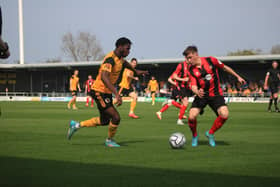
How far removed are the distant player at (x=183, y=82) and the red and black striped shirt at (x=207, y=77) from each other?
193 inches

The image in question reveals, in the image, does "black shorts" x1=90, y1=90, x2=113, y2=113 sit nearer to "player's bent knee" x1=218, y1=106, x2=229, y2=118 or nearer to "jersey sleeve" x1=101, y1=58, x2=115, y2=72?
"jersey sleeve" x1=101, y1=58, x2=115, y2=72

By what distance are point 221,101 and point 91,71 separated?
4976 cm

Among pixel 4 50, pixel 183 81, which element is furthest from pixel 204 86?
pixel 183 81

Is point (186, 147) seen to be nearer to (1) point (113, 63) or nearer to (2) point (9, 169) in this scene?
(1) point (113, 63)

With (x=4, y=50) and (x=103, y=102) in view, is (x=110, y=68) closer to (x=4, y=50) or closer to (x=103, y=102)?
(x=103, y=102)

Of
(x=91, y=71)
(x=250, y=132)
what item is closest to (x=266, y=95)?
(x=91, y=71)

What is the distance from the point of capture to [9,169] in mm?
6715

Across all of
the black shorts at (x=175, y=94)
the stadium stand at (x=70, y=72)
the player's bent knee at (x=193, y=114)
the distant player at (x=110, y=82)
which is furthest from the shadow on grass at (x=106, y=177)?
the stadium stand at (x=70, y=72)

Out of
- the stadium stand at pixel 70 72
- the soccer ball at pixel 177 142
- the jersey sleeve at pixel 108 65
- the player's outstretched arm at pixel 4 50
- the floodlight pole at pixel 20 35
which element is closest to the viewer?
the player's outstretched arm at pixel 4 50

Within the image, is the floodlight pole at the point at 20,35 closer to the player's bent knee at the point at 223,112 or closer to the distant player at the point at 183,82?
the distant player at the point at 183,82

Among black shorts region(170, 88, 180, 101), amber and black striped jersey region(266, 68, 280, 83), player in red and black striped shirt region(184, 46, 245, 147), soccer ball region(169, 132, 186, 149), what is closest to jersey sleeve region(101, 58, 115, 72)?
player in red and black striped shirt region(184, 46, 245, 147)

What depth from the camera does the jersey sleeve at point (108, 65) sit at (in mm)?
9016

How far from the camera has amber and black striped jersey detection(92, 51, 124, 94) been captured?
9047mm

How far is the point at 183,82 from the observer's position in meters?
15.9
